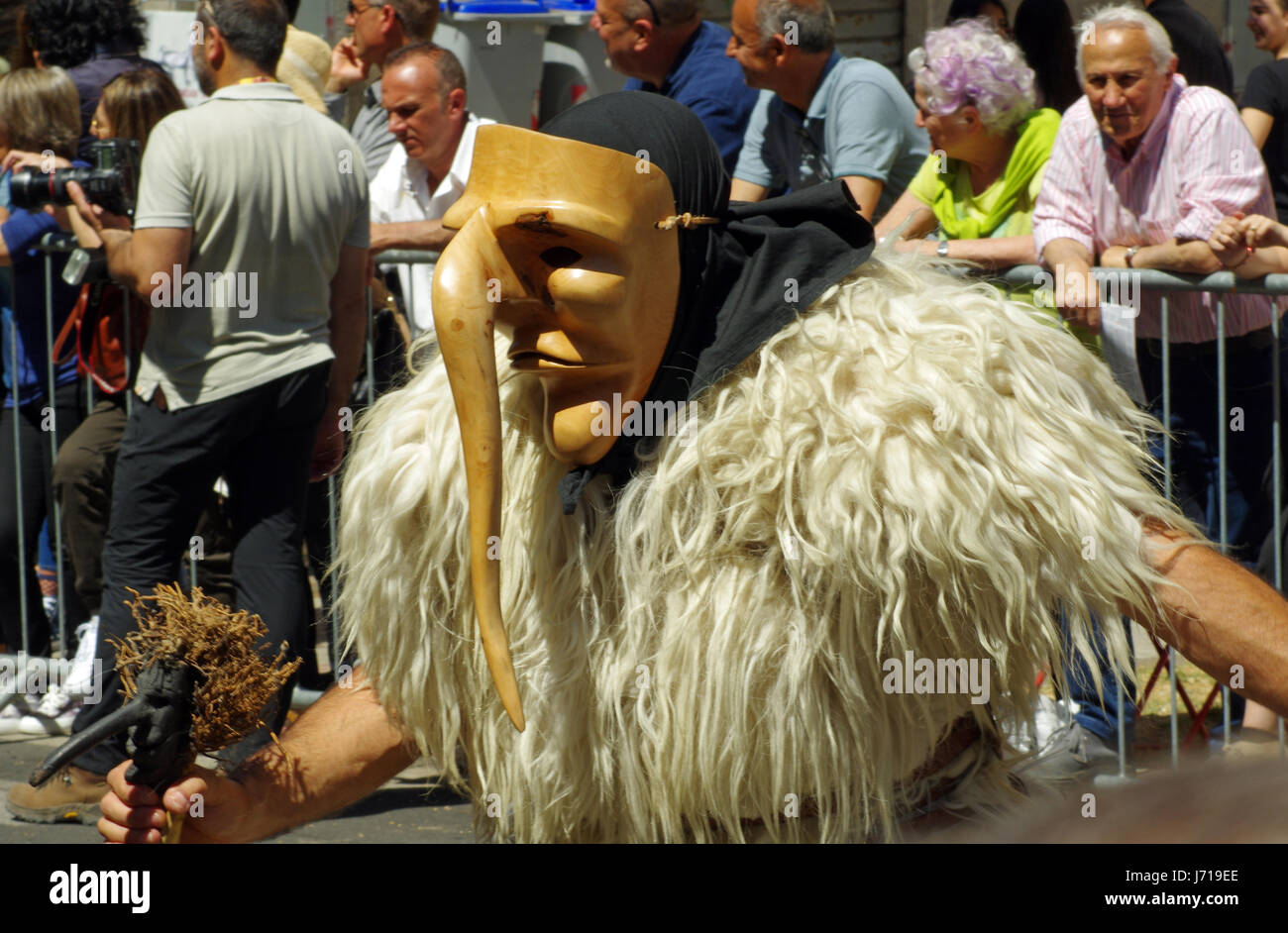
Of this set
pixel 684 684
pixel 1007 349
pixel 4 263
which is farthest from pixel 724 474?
pixel 4 263

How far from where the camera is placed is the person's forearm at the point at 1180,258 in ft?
11.8

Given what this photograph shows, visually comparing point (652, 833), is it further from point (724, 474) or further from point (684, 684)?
point (724, 474)

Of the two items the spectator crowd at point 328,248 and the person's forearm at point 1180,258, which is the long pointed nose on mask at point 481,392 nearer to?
the spectator crowd at point 328,248

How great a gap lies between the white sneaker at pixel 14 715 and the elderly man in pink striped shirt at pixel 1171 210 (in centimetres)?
341

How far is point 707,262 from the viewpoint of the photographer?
5.71 feet

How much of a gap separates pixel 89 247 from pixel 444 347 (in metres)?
3.02

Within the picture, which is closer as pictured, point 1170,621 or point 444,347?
point 444,347

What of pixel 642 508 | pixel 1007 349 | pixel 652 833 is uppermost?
pixel 1007 349

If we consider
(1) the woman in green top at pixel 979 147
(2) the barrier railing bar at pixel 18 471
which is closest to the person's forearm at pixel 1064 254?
(1) the woman in green top at pixel 979 147

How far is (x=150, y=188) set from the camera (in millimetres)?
3725

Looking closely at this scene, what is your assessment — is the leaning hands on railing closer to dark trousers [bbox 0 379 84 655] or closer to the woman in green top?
the woman in green top
